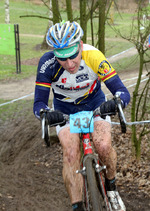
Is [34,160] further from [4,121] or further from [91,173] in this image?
[91,173]

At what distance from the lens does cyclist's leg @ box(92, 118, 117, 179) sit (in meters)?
3.71

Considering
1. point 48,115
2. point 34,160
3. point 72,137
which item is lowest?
point 34,160

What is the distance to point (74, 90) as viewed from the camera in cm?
414

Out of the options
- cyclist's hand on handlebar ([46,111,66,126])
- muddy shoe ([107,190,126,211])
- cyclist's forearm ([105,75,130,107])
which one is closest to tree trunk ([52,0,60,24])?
cyclist's forearm ([105,75,130,107])

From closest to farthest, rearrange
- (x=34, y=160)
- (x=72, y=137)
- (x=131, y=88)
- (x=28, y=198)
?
1. (x=72, y=137)
2. (x=28, y=198)
3. (x=34, y=160)
4. (x=131, y=88)

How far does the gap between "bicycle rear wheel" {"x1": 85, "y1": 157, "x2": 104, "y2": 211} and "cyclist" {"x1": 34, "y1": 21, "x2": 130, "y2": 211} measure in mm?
269

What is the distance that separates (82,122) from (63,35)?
1040 millimetres

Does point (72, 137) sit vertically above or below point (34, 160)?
above

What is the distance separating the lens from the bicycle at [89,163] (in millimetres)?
3215

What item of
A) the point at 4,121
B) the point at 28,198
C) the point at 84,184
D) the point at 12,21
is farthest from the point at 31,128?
the point at 12,21

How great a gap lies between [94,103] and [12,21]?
118 ft

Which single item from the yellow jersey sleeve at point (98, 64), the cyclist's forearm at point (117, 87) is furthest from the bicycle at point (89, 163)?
the yellow jersey sleeve at point (98, 64)

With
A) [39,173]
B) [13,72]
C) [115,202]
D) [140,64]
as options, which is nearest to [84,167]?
[115,202]

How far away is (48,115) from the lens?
3.32 metres
